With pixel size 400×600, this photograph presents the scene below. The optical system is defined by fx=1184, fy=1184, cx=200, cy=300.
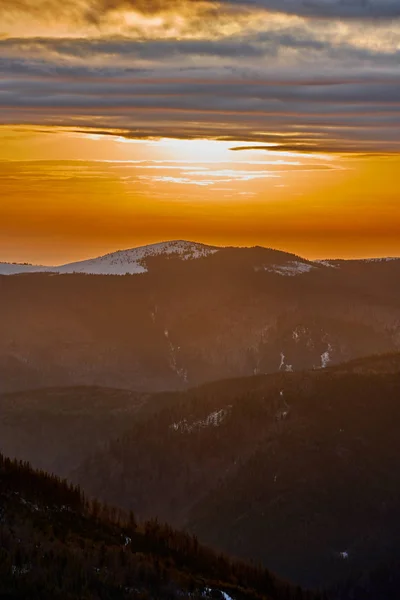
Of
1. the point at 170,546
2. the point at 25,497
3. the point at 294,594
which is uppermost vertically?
the point at 25,497

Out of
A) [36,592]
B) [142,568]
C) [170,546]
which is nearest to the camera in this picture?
[36,592]

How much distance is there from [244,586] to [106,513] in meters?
22.1

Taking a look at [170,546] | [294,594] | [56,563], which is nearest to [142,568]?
[56,563]

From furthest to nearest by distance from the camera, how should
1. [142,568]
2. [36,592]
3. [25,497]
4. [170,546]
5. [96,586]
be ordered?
[170,546]
[25,497]
[142,568]
[96,586]
[36,592]

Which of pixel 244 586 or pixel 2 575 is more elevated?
pixel 2 575

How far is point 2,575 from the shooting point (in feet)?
350

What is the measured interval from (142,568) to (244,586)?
43.6 m

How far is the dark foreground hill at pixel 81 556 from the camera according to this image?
112 m

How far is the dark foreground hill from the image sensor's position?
11175 centimetres

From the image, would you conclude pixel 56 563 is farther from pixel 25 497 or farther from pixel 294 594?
pixel 294 594

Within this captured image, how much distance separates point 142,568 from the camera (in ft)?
415

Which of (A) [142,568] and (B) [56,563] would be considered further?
(A) [142,568]

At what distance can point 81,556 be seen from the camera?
122500 mm

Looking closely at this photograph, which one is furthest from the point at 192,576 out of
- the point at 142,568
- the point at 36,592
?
the point at 36,592
